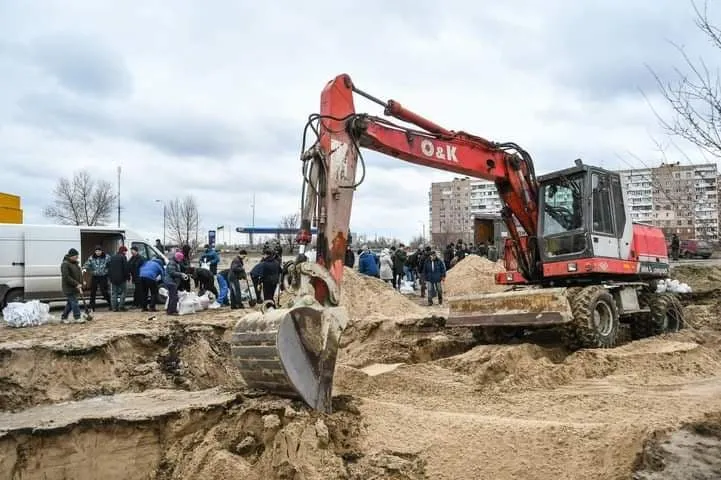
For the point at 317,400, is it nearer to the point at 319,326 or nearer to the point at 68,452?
the point at 319,326

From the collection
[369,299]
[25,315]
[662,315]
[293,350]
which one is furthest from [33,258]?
[662,315]

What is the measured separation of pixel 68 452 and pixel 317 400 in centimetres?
230

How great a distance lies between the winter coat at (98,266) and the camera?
547 inches

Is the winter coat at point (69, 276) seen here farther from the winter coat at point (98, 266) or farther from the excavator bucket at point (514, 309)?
the excavator bucket at point (514, 309)

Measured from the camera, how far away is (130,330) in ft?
30.7

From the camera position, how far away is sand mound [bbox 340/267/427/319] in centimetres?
1448

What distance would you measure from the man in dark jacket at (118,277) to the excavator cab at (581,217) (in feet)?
29.3

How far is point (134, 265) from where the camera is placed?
46.0 ft

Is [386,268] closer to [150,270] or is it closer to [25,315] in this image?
[150,270]

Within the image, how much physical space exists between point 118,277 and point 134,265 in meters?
0.46

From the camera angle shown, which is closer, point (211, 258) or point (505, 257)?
point (505, 257)

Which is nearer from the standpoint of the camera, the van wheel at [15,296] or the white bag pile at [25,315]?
the white bag pile at [25,315]

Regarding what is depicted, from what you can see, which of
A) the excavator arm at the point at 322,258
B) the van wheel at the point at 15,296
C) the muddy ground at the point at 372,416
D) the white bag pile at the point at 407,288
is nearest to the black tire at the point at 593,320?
the muddy ground at the point at 372,416

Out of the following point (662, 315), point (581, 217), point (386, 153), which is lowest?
point (662, 315)
